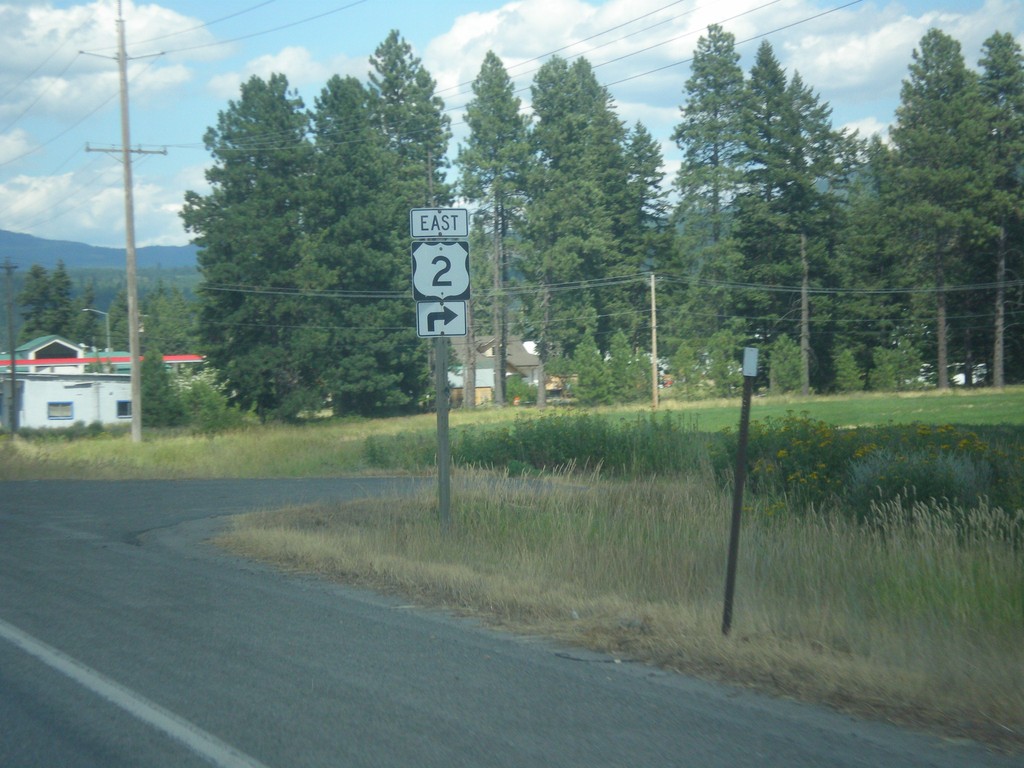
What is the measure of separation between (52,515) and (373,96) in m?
60.5

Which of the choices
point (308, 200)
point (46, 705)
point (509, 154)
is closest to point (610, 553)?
point (46, 705)

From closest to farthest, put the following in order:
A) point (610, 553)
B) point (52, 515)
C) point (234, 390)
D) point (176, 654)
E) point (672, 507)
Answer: point (176, 654) → point (610, 553) → point (672, 507) → point (52, 515) → point (234, 390)

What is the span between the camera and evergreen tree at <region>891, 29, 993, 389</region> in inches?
2198

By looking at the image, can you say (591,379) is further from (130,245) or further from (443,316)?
(443,316)

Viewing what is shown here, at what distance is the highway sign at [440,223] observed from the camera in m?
12.7

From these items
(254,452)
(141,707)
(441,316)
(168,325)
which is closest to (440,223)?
(441,316)


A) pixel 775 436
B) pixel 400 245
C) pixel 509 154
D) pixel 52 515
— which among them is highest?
pixel 509 154

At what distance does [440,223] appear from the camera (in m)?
12.8

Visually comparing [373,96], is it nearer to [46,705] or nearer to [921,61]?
[921,61]

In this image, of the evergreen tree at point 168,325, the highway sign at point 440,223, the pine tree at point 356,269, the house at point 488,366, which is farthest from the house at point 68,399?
the highway sign at point 440,223

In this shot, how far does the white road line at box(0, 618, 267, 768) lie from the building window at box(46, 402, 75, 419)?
6037cm

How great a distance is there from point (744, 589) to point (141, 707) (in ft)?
16.7

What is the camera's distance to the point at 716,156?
2891 inches

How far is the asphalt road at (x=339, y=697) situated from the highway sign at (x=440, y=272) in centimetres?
404
